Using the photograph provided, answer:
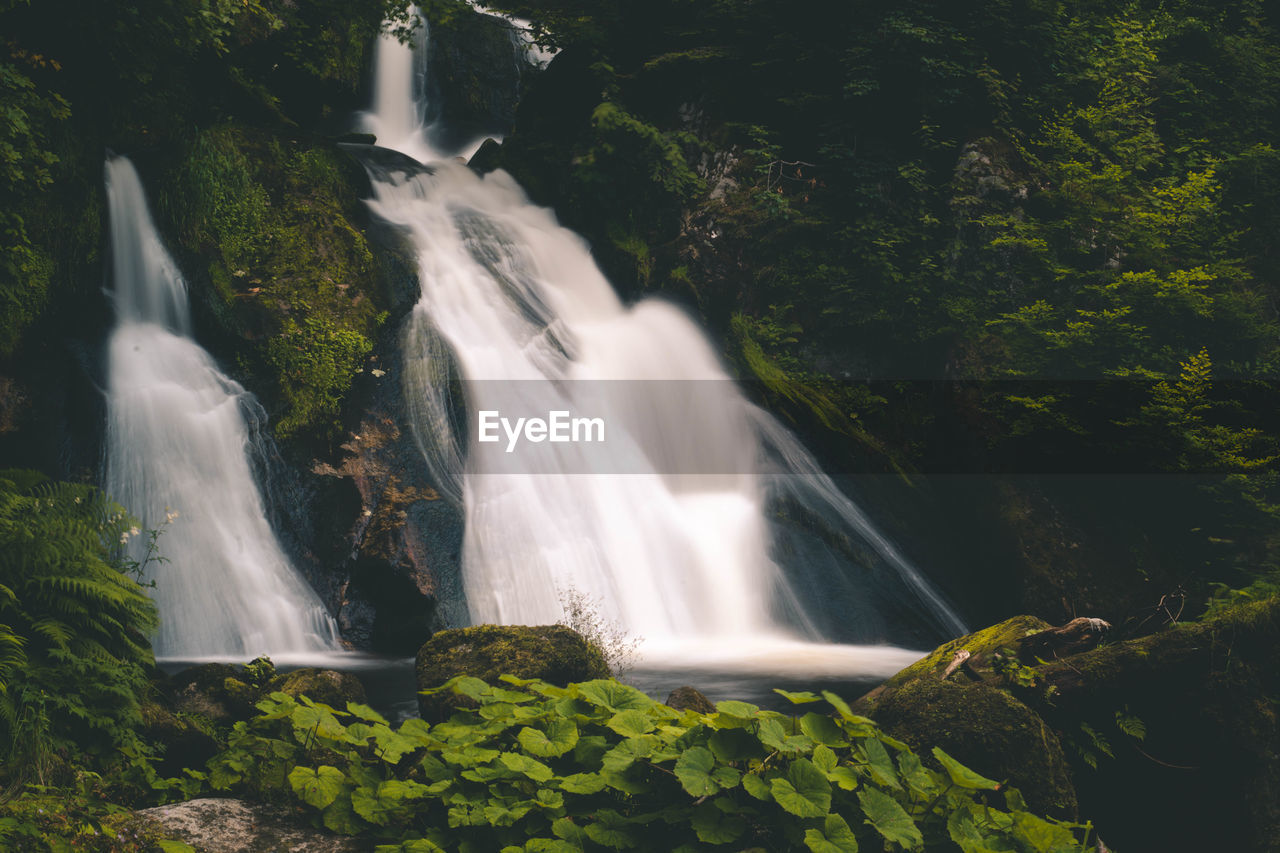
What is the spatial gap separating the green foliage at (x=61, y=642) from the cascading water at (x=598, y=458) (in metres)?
4.18

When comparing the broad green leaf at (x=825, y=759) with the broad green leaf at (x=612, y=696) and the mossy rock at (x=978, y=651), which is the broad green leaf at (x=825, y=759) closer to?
the broad green leaf at (x=612, y=696)

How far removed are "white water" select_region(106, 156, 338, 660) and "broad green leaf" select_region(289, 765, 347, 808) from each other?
5.15 m

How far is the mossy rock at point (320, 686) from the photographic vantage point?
5639mm

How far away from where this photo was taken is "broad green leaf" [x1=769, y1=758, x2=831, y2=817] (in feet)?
8.99

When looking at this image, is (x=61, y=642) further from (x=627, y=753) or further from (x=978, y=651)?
(x=978, y=651)

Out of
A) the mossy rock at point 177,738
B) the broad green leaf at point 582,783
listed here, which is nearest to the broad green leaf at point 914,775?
the broad green leaf at point 582,783

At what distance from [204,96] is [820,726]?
11799 millimetres

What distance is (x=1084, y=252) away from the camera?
36.5 ft

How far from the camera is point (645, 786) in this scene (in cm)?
298

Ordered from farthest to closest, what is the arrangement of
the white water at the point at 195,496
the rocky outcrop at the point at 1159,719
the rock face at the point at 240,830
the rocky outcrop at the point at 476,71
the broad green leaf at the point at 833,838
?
the rocky outcrop at the point at 476,71 → the white water at the point at 195,496 → the rocky outcrop at the point at 1159,719 → the rock face at the point at 240,830 → the broad green leaf at the point at 833,838

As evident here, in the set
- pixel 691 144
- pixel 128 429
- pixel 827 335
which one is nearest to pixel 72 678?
pixel 128 429

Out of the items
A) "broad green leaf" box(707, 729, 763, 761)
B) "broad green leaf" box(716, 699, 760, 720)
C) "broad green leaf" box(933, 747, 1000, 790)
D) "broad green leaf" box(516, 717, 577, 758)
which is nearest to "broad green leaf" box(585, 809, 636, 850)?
"broad green leaf" box(516, 717, 577, 758)

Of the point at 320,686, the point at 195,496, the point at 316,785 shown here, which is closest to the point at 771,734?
the point at 316,785

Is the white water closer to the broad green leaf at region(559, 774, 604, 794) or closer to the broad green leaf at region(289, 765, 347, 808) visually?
the broad green leaf at region(289, 765, 347, 808)
